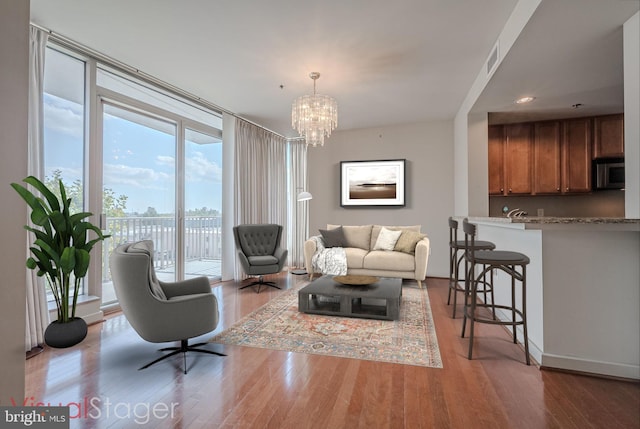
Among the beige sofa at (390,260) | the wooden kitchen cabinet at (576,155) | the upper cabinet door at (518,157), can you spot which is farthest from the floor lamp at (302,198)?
the wooden kitchen cabinet at (576,155)

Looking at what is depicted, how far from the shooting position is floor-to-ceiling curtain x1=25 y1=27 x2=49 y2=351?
2.51 m

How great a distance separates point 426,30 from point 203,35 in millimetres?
Answer: 2083

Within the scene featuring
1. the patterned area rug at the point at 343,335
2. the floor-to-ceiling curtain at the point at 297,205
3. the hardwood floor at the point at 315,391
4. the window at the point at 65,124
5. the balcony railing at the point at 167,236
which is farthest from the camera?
the floor-to-ceiling curtain at the point at 297,205

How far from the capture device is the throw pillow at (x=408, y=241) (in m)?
4.81

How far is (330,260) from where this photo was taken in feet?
15.9

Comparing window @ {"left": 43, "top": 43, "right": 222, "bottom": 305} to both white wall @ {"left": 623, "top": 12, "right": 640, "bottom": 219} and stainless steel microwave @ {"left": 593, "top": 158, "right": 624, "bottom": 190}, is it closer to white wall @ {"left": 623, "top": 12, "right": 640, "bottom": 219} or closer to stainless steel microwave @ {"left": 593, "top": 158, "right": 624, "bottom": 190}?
white wall @ {"left": 623, "top": 12, "right": 640, "bottom": 219}

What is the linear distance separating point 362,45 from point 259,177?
3349 mm

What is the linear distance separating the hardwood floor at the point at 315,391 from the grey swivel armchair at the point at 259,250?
1.95m

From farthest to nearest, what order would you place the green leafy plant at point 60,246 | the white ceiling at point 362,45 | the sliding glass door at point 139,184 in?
Answer: the sliding glass door at point 139,184 → the white ceiling at point 362,45 → the green leafy plant at point 60,246

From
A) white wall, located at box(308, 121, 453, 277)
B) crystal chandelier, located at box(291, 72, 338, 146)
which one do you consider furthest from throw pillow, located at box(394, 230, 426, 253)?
crystal chandelier, located at box(291, 72, 338, 146)

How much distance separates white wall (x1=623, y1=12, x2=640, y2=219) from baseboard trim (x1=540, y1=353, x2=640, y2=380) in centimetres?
105

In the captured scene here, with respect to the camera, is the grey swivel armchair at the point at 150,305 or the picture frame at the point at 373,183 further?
the picture frame at the point at 373,183

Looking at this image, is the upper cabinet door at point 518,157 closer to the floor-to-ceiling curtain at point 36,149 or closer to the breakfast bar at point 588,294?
the breakfast bar at point 588,294

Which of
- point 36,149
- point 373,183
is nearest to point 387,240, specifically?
point 373,183
